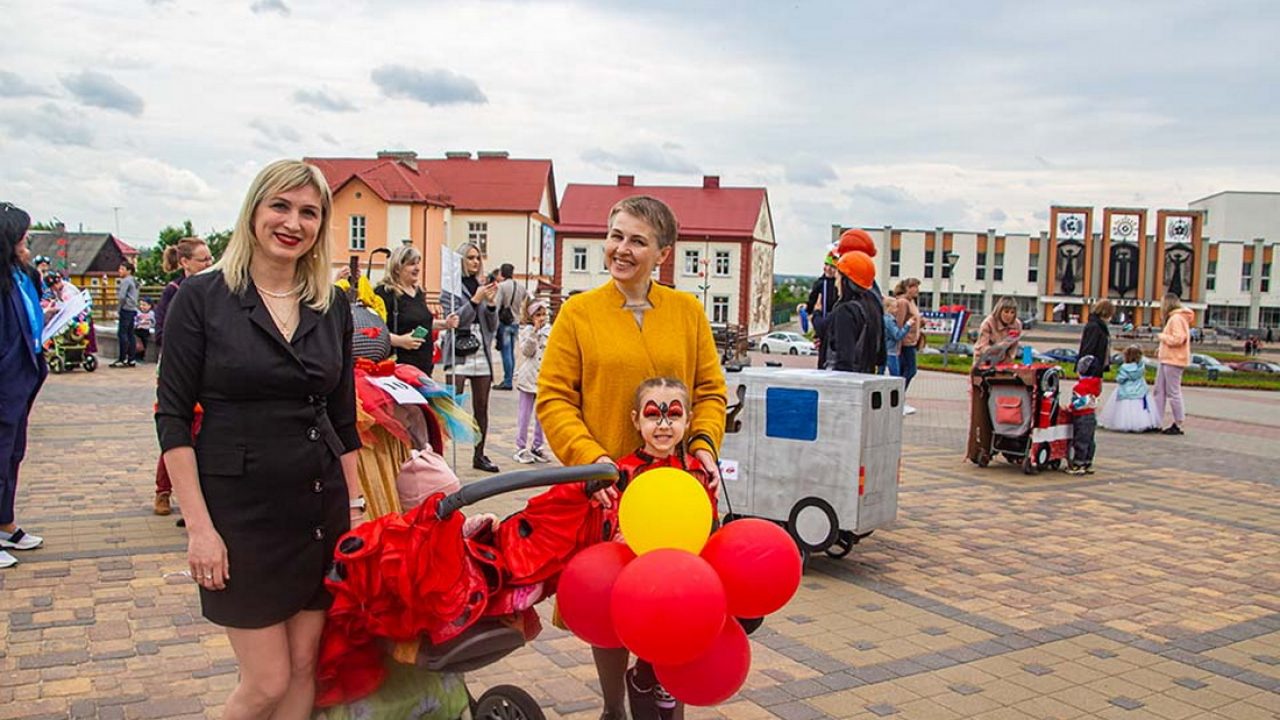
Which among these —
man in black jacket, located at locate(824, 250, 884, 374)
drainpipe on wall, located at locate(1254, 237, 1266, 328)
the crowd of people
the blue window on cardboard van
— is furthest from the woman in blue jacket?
drainpipe on wall, located at locate(1254, 237, 1266, 328)

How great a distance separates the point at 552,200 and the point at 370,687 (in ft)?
195

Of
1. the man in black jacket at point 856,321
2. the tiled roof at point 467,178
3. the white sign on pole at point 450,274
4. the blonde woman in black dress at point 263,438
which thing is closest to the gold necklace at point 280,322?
the blonde woman in black dress at point 263,438

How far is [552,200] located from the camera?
61469 mm

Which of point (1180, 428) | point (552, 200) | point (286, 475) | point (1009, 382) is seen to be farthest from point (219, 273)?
point (552, 200)

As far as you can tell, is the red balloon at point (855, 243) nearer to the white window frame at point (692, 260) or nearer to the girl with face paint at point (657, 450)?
the girl with face paint at point (657, 450)

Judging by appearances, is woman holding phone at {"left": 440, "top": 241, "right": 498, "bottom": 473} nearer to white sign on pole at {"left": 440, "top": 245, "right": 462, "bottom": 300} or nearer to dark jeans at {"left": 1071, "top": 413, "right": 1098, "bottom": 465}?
white sign on pole at {"left": 440, "top": 245, "right": 462, "bottom": 300}

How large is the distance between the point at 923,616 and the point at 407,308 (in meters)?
4.21

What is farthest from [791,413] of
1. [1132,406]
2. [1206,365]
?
[1206,365]

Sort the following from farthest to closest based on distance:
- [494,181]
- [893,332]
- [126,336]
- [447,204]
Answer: [494,181] → [447,204] → [126,336] → [893,332]

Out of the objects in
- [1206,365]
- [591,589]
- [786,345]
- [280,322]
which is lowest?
[786,345]

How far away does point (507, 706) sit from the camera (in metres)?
3.32

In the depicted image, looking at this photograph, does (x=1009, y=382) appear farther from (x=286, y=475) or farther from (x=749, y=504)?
(x=286, y=475)

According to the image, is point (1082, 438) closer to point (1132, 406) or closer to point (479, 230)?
point (1132, 406)

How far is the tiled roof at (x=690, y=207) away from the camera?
6506cm
